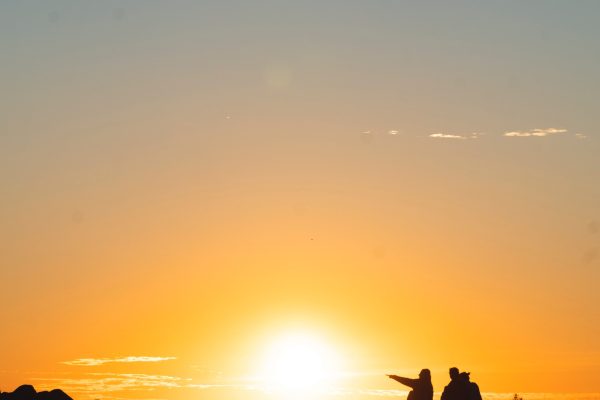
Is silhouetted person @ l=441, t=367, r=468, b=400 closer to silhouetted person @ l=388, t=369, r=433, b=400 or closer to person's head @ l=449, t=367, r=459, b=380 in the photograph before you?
person's head @ l=449, t=367, r=459, b=380

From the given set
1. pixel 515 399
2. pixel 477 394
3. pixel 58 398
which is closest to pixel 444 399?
pixel 477 394

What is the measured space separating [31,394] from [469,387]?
31.9 metres

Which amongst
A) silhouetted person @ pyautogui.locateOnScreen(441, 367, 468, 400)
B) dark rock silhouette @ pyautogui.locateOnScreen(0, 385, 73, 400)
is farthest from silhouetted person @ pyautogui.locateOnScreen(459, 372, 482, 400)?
dark rock silhouette @ pyautogui.locateOnScreen(0, 385, 73, 400)

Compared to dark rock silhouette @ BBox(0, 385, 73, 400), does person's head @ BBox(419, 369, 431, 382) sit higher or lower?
higher

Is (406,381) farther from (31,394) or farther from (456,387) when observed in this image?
(31,394)

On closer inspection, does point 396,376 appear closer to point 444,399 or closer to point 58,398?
point 444,399

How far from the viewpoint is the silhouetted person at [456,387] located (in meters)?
61.3

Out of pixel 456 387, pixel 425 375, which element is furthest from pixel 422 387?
pixel 456 387

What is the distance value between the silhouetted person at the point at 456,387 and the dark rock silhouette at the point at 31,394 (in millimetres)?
29015

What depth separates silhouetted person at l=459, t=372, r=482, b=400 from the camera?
6122 cm

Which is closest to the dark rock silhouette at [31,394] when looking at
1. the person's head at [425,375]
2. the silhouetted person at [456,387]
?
the person's head at [425,375]

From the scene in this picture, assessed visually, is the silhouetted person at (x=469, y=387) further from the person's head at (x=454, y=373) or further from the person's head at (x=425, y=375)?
the person's head at (x=425, y=375)

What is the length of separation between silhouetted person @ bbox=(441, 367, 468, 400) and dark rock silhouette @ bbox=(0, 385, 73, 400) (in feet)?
95.2

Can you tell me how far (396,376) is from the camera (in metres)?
63.4
